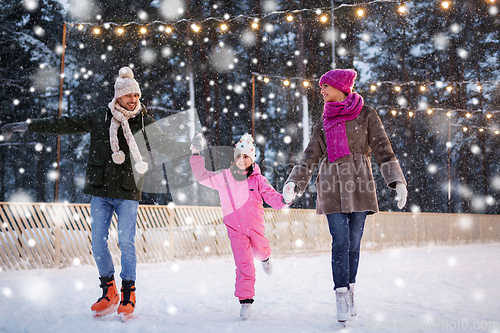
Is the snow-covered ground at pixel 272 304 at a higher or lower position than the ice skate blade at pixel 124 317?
lower

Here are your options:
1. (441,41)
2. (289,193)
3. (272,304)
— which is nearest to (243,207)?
(289,193)

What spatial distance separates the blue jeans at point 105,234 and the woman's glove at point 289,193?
115cm

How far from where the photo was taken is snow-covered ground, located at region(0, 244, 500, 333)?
2.65 metres

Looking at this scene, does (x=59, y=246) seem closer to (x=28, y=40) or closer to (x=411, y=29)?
(x=28, y=40)

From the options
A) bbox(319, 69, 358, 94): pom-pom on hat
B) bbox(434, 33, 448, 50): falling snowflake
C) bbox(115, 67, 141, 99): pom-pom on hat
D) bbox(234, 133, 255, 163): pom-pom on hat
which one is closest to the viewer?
bbox(319, 69, 358, 94): pom-pom on hat

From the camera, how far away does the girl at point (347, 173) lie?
280 centimetres

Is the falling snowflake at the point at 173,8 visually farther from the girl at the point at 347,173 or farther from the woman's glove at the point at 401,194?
the woman's glove at the point at 401,194

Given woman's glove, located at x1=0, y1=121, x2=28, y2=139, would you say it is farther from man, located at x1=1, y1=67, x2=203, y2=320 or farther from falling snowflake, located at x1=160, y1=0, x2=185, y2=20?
falling snowflake, located at x1=160, y1=0, x2=185, y2=20

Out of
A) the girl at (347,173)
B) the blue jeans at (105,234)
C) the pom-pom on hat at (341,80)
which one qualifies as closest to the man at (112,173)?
the blue jeans at (105,234)

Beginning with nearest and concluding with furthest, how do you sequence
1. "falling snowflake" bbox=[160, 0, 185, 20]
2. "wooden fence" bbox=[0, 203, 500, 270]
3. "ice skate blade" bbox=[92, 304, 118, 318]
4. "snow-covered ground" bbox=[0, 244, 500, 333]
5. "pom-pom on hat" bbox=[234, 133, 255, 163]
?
"snow-covered ground" bbox=[0, 244, 500, 333], "ice skate blade" bbox=[92, 304, 118, 318], "pom-pom on hat" bbox=[234, 133, 255, 163], "wooden fence" bbox=[0, 203, 500, 270], "falling snowflake" bbox=[160, 0, 185, 20]

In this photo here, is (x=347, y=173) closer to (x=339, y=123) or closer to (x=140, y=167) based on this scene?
(x=339, y=123)

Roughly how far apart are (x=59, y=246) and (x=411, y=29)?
2092 cm

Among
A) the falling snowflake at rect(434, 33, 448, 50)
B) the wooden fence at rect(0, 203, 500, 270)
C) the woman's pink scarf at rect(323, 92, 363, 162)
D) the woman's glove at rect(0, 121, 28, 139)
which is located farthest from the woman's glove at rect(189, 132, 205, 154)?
the falling snowflake at rect(434, 33, 448, 50)

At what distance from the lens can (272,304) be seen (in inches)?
138
